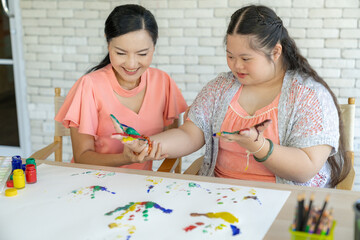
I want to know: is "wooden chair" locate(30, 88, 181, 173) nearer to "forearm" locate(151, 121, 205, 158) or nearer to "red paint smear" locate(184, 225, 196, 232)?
"forearm" locate(151, 121, 205, 158)

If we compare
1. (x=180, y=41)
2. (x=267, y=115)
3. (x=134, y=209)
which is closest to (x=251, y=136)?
(x=267, y=115)

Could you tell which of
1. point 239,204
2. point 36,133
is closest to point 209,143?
point 239,204

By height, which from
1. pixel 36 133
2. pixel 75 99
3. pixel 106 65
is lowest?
pixel 36 133

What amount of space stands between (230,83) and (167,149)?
396mm

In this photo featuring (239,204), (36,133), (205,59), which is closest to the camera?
(239,204)

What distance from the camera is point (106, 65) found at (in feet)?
6.52

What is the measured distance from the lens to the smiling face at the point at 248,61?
1550 millimetres

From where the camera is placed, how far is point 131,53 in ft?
5.68

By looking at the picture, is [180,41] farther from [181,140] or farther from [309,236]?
[309,236]

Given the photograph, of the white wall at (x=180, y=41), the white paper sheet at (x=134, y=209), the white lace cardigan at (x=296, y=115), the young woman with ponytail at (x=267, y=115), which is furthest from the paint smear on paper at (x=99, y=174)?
the white wall at (x=180, y=41)

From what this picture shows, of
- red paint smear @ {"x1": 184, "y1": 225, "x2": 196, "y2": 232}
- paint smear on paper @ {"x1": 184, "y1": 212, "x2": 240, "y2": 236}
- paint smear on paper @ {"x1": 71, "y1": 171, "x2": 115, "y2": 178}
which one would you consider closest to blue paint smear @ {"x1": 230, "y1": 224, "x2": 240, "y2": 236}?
paint smear on paper @ {"x1": 184, "y1": 212, "x2": 240, "y2": 236}

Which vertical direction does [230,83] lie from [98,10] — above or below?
below

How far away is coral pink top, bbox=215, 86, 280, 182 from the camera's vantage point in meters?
1.62

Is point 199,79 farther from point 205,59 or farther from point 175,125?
point 175,125
